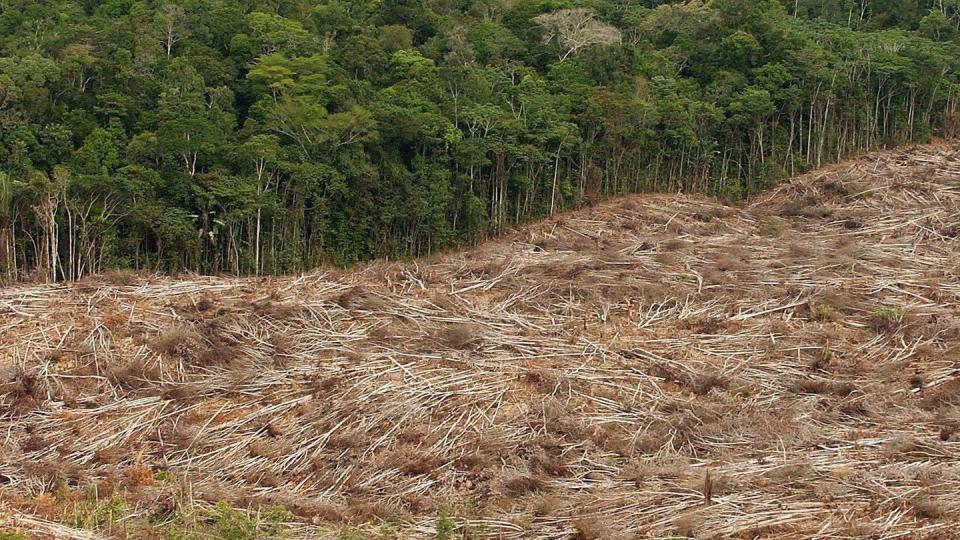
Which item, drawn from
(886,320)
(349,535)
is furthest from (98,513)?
(886,320)

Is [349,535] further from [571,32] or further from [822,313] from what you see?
[571,32]

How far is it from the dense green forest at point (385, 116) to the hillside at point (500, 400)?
3.89 meters

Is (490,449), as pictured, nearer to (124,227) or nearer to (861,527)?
(861,527)

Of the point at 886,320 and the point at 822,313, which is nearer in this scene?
the point at 886,320

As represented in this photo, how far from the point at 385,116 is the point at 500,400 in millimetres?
9318

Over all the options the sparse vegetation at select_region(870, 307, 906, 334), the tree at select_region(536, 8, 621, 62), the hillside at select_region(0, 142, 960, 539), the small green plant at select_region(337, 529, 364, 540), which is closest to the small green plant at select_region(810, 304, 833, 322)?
the hillside at select_region(0, 142, 960, 539)

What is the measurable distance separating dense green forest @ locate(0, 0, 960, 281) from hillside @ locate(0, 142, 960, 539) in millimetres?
3891

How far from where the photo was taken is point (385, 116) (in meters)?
16.6

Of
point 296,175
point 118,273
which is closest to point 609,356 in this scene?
point 118,273

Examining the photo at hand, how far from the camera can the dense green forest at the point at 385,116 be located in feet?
50.0

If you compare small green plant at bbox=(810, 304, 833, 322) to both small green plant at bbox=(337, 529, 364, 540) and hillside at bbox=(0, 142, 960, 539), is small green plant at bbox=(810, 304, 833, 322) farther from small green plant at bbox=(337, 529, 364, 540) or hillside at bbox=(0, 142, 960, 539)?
small green plant at bbox=(337, 529, 364, 540)

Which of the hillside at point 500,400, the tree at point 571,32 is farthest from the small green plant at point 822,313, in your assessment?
the tree at point 571,32

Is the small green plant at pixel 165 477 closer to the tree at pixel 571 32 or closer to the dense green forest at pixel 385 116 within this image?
the dense green forest at pixel 385 116

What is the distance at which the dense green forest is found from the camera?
15227 millimetres
